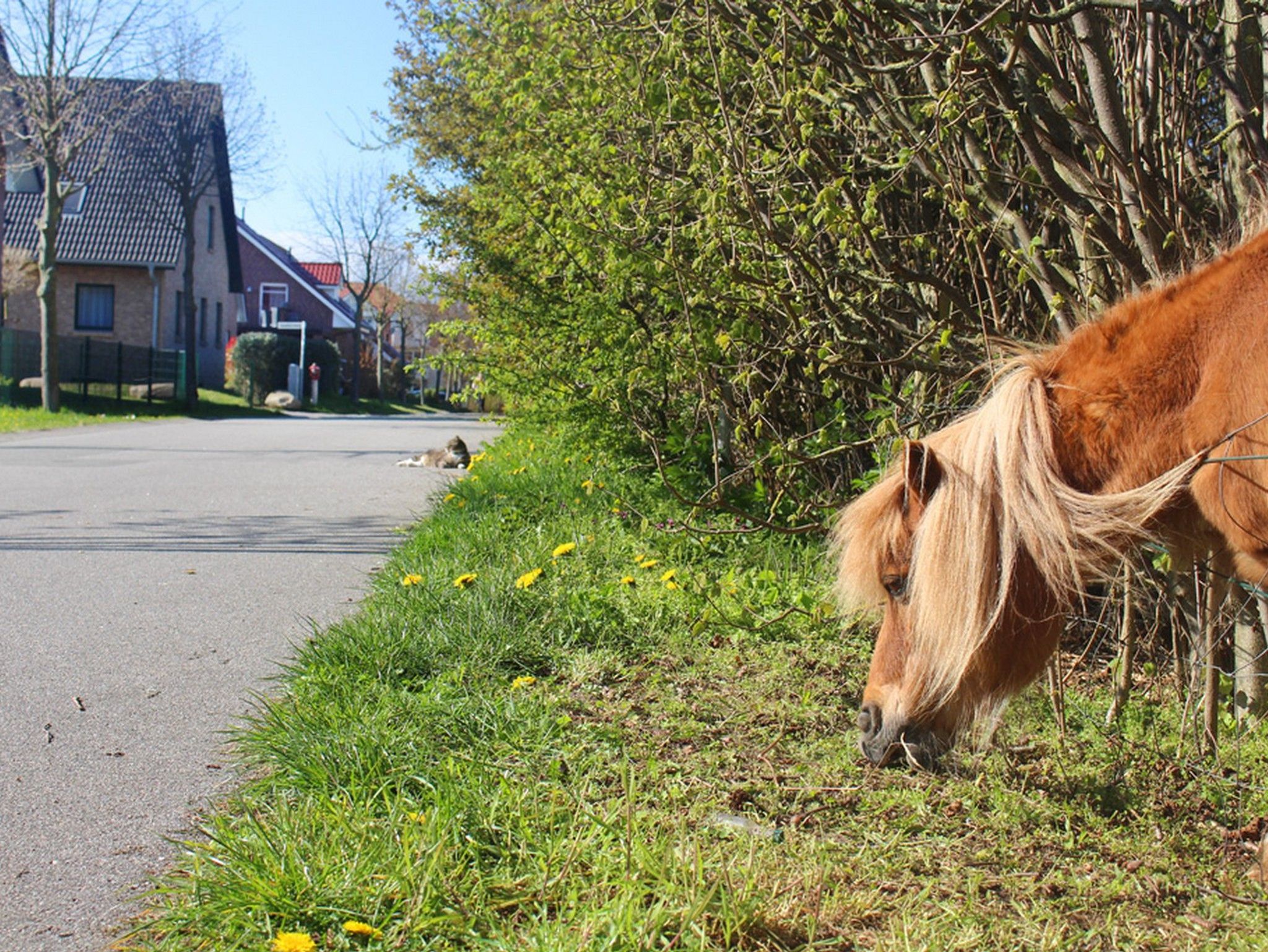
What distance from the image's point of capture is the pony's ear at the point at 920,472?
2.84 m

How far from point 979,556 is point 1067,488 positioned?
26 centimetres

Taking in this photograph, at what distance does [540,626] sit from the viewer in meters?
4.52

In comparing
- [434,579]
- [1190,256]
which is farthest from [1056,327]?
[434,579]

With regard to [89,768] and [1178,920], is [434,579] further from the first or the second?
[1178,920]

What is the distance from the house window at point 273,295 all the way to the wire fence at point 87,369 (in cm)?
2706

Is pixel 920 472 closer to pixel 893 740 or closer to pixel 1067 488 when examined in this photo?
pixel 1067 488

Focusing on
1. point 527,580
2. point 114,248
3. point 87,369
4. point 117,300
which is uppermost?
point 114,248

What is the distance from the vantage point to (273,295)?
5825 centimetres

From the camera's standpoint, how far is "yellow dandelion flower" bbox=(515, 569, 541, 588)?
4883 millimetres

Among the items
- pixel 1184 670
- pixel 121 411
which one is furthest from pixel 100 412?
pixel 1184 670

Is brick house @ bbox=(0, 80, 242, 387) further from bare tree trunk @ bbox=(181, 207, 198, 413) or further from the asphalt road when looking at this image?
the asphalt road

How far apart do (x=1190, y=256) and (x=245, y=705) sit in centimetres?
358

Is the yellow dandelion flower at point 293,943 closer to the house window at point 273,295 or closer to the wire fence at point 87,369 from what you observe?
the wire fence at point 87,369

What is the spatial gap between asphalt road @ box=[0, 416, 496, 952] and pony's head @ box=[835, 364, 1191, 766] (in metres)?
1.99
